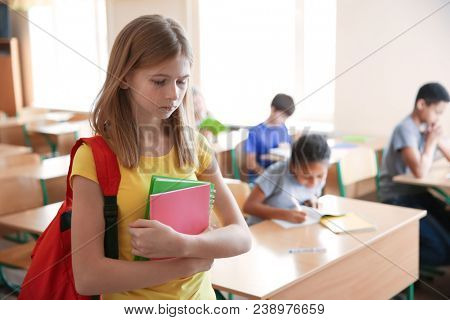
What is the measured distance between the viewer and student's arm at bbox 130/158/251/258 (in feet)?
2.42

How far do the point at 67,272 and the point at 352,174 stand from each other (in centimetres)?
105

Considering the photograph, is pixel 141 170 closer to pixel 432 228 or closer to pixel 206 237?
pixel 206 237

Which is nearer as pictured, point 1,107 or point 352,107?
point 352,107

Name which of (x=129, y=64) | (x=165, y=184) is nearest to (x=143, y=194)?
(x=165, y=184)

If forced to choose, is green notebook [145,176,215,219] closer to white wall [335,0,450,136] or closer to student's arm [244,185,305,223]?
white wall [335,0,450,136]

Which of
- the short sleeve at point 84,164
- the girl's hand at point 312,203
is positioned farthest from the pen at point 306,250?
the short sleeve at point 84,164

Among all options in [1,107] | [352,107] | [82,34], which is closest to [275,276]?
[352,107]

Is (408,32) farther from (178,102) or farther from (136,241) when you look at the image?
(136,241)

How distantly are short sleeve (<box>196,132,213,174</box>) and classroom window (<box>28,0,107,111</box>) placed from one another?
0.36m

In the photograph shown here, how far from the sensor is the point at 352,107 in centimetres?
121

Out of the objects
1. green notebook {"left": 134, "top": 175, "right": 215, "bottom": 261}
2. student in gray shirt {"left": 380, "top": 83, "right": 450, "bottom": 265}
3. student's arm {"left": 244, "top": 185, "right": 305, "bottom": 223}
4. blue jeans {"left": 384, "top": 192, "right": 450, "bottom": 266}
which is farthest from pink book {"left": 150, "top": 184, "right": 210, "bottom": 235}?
blue jeans {"left": 384, "top": 192, "right": 450, "bottom": 266}

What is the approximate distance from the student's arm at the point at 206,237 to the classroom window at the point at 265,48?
33 cm

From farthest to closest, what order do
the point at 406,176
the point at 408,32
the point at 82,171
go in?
the point at 406,176 < the point at 408,32 < the point at 82,171

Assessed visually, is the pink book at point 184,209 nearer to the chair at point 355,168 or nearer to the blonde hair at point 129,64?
the blonde hair at point 129,64
